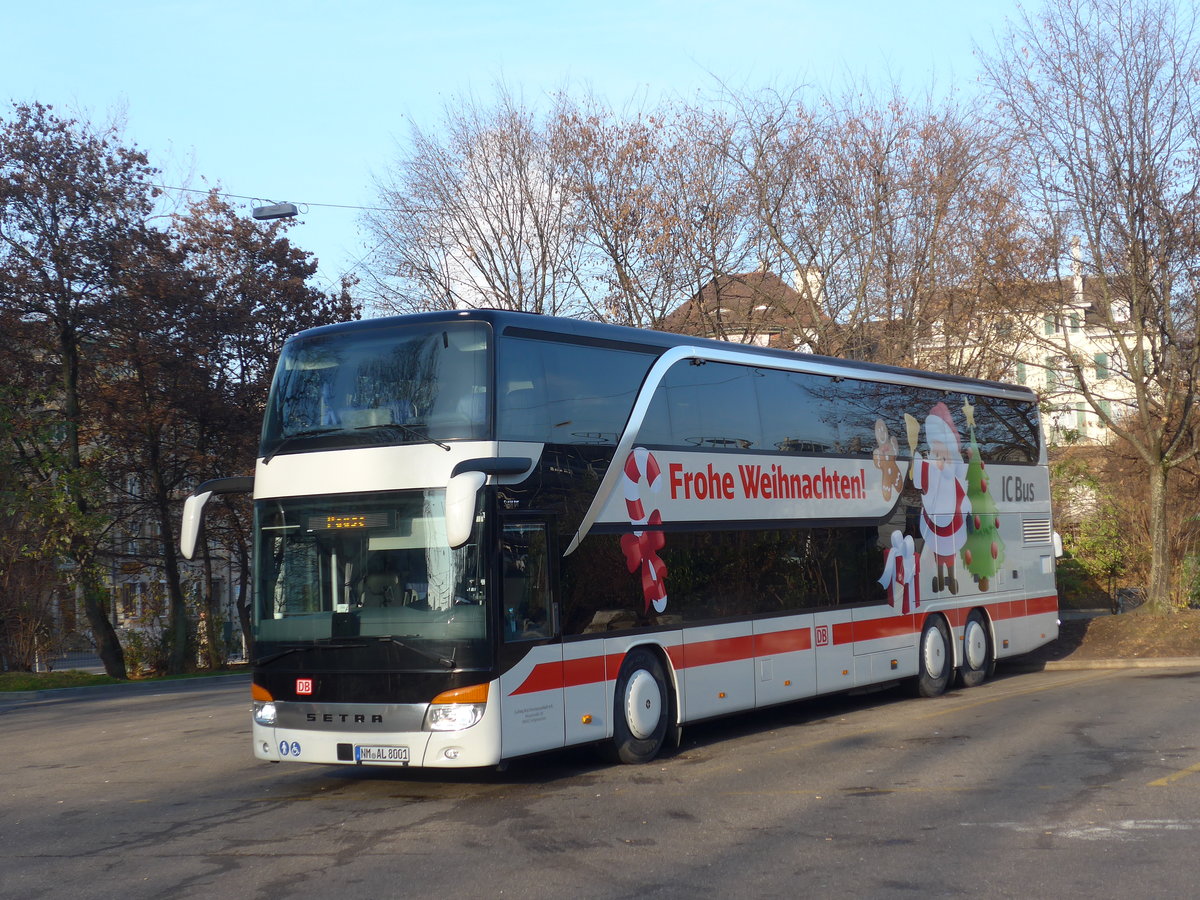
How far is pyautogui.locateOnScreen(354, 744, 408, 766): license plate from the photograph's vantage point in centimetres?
997

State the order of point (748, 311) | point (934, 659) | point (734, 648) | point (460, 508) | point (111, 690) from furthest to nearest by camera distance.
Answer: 1. point (748, 311)
2. point (111, 690)
3. point (934, 659)
4. point (734, 648)
5. point (460, 508)

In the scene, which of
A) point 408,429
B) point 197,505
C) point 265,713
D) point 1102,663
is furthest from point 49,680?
point 1102,663

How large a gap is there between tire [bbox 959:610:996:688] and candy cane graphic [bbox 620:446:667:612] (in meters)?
7.37

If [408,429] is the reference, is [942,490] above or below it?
below

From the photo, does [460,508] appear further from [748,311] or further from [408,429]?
[748,311]

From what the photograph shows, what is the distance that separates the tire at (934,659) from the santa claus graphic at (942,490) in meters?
0.55

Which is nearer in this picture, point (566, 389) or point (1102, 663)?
point (566, 389)

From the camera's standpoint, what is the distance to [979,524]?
720 inches

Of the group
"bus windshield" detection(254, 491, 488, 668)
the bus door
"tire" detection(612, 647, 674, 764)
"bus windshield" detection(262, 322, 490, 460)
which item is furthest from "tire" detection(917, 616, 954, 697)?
"bus windshield" detection(262, 322, 490, 460)

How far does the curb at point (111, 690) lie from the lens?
2416 centimetres

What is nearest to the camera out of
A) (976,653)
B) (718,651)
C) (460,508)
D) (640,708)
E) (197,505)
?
(460,508)

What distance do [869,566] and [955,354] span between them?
1247 cm

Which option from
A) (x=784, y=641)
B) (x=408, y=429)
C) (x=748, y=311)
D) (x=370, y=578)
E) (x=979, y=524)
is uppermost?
(x=748, y=311)

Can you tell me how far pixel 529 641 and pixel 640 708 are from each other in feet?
5.90
